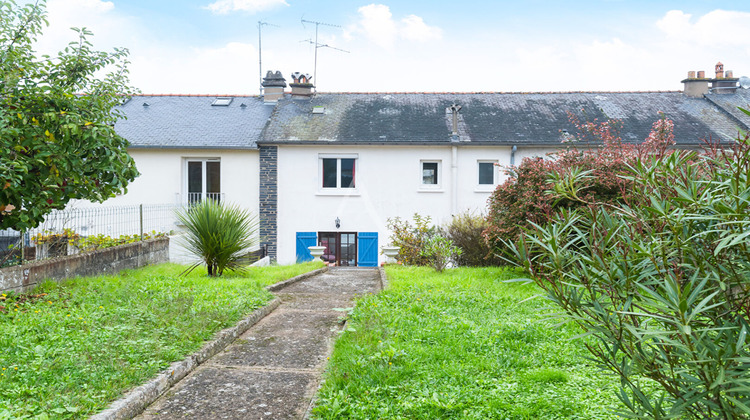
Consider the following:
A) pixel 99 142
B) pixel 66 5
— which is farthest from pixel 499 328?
pixel 66 5

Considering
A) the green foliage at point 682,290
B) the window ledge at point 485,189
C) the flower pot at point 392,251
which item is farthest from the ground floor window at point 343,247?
the green foliage at point 682,290

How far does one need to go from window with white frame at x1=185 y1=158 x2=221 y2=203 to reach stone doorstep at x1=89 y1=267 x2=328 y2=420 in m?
12.2

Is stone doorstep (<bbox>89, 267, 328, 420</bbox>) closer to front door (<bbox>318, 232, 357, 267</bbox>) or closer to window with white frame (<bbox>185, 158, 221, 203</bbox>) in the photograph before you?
front door (<bbox>318, 232, 357, 267</bbox>)

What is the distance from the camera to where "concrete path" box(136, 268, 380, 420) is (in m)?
3.39

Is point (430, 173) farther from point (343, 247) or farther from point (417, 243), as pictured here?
point (417, 243)

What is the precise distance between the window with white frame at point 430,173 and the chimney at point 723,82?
12950 millimetres

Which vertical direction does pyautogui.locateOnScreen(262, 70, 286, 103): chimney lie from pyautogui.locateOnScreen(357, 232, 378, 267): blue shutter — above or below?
above

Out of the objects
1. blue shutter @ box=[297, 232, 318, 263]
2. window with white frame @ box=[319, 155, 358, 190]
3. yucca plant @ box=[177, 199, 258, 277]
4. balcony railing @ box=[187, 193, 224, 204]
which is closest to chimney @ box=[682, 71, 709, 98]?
window with white frame @ box=[319, 155, 358, 190]

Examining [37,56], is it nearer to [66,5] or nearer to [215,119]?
[66,5]

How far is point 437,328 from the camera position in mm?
5055

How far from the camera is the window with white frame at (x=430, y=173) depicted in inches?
676

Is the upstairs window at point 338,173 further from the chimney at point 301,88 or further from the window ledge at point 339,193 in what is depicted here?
the chimney at point 301,88

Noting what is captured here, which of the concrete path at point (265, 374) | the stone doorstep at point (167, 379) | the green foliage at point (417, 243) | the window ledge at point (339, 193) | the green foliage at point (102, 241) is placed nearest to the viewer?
the stone doorstep at point (167, 379)

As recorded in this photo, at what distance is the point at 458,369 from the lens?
388 centimetres
